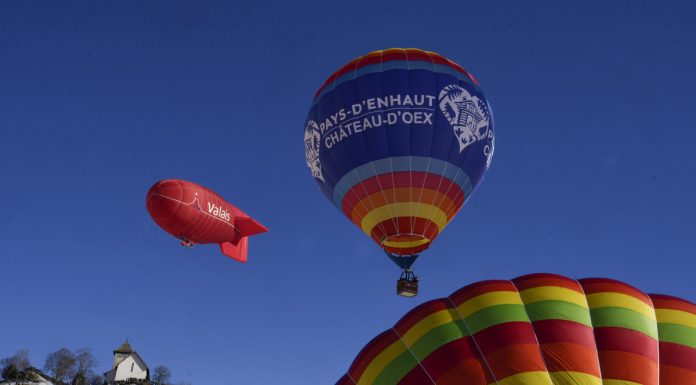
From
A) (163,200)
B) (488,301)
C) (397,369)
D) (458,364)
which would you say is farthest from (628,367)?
(163,200)

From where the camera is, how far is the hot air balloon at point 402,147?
19.4m

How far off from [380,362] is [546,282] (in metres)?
2.79

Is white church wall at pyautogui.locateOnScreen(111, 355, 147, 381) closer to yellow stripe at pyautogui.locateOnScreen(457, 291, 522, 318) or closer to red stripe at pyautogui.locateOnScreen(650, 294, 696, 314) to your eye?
yellow stripe at pyautogui.locateOnScreen(457, 291, 522, 318)

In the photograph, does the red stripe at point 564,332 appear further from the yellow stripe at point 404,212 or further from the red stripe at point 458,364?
the yellow stripe at point 404,212

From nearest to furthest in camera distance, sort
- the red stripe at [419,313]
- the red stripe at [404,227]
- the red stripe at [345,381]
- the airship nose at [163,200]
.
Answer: the red stripe at [419,313] → the red stripe at [345,381] → the red stripe at [404,227] → the airship nose at [163,200]

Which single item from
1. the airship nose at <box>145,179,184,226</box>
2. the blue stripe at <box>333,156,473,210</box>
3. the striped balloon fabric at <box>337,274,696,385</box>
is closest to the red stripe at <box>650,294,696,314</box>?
the striped balloon fabric at <box>337,274,696,385</box>

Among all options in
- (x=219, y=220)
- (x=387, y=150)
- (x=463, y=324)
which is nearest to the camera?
(x=463, y=324)

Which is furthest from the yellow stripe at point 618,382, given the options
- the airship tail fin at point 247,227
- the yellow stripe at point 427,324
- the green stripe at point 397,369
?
the airship tail fin at point 247,227

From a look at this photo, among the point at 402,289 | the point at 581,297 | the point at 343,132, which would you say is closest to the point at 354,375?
the point at 581,297

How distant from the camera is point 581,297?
33.7ft

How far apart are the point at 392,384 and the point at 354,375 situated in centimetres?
106

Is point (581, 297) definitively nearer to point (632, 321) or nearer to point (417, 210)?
point (632, 321)

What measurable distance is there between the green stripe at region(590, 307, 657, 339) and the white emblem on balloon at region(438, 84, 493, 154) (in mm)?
10335

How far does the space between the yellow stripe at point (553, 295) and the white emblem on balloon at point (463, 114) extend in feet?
32.8
